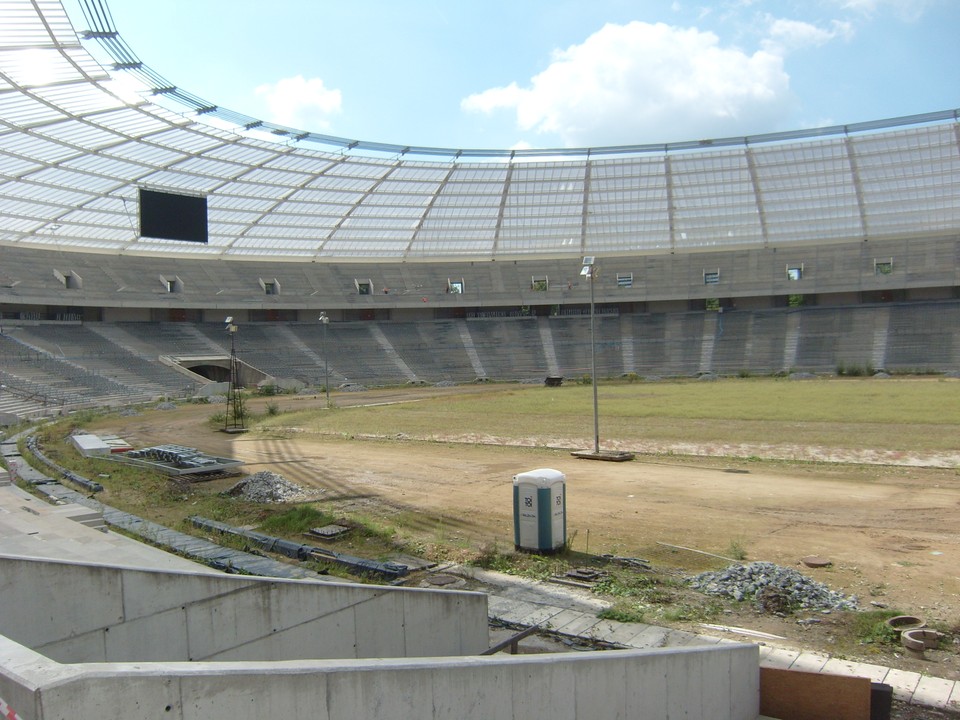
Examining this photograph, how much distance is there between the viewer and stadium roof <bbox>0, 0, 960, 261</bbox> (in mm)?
44094

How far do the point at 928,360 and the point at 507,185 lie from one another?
3697 cm

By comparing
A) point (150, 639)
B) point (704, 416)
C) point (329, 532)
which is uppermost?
point (150, 639)

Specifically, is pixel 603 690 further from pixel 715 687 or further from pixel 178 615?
pixel 178 615

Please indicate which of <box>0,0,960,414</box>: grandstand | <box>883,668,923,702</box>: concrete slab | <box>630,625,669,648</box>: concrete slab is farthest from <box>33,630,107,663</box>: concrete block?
<box>0,0,960,414</box>: grandstand

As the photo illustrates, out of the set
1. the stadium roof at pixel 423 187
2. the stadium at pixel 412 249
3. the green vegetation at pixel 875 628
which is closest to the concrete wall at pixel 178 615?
Answer: the green vegetation at pixel 875 628

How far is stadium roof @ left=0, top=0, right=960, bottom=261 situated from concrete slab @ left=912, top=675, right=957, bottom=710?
40.6 meters

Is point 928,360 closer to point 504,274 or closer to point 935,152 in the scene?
point 935,152

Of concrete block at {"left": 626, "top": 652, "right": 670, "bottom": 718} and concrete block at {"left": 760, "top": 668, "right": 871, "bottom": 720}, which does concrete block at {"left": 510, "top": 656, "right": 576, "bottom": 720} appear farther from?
concrete block at {"left": 760, "top": 668, "right": 871, "bottom": 720}

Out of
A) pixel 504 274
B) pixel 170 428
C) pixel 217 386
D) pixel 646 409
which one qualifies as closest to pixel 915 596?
pixel 646 409

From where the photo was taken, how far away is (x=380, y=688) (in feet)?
13.0

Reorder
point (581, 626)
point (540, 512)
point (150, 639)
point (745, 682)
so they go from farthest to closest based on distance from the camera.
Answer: point (540, 512) → point (581, 626) → point (745, 682) → point (150, 639)

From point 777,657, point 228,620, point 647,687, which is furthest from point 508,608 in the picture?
point 228,620

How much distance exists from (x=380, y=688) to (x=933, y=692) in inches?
233

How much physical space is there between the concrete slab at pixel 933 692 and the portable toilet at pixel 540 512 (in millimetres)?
5532
